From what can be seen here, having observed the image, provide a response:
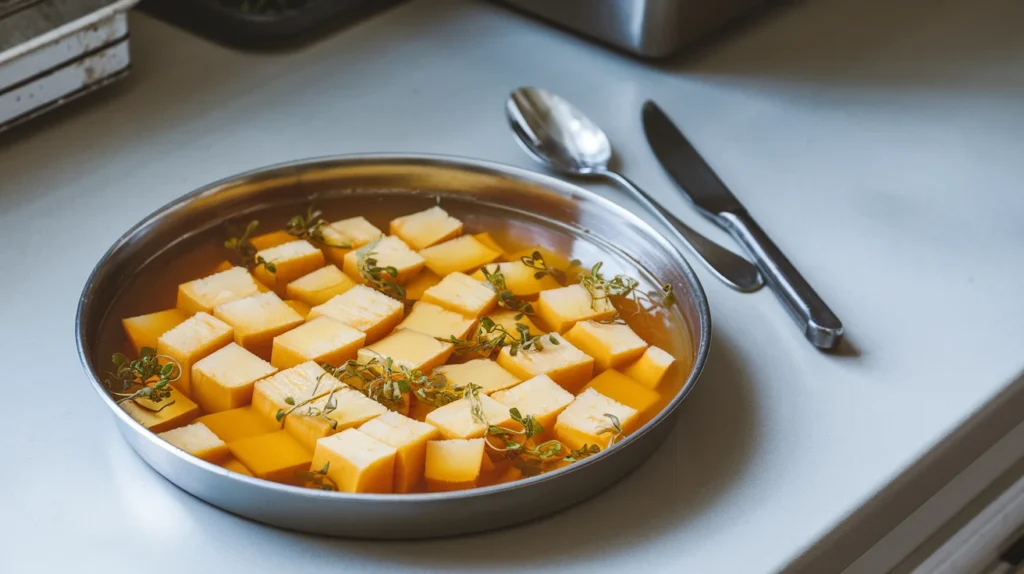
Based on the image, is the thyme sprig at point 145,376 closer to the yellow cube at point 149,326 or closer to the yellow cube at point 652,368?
the yellow cube at point 149,326

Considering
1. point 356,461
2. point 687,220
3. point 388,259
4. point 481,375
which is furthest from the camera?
point 687,220

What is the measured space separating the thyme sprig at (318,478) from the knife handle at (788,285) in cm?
37

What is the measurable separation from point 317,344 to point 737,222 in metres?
0.37

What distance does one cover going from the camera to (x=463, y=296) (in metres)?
0.81

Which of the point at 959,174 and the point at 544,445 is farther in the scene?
the point at 959,174

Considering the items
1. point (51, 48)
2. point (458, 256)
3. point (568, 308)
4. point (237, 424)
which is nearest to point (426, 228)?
point (458, 256)

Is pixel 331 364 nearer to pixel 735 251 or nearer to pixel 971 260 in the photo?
pixel 735 251

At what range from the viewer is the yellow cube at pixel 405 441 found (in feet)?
2.16

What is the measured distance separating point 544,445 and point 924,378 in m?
0.30

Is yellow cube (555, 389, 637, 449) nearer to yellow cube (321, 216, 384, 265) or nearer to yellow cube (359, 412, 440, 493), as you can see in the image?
yellow cube (359, 412, 440, 493)

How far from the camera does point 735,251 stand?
92 cm

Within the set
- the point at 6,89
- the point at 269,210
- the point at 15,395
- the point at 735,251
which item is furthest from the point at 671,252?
the point at 6,89

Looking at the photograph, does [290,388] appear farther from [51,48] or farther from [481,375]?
[51,48]

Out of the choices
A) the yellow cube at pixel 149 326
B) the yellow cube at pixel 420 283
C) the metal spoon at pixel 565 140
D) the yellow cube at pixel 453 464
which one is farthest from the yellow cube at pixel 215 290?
the metal spoon at pixel 565 140
